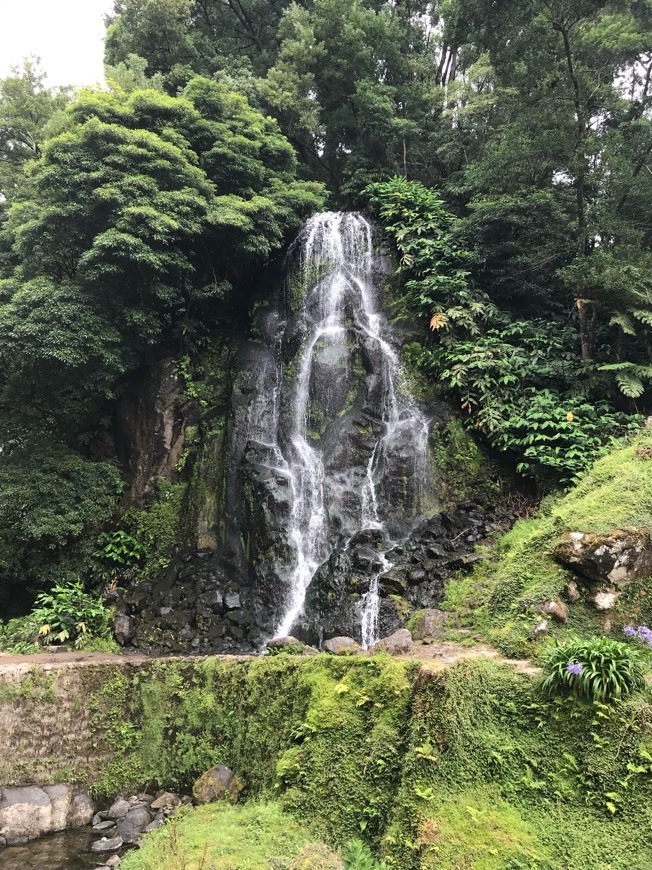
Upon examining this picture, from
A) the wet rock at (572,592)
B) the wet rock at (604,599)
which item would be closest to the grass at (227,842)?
the wet rock at (572,592)

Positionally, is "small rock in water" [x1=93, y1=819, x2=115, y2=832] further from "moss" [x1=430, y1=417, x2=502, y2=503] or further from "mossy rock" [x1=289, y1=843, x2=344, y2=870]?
"moss" [x1=430, y1=417, x2=502, y2=503]

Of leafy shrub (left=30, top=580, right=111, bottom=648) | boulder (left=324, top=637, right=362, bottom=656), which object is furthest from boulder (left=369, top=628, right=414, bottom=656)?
leafy shrub (left=30, top=580, right=111, bottom=648)

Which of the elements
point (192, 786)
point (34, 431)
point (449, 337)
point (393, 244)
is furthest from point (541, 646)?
point (393, 244)

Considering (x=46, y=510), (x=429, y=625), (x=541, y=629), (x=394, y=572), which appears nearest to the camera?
(x=541, y=629)

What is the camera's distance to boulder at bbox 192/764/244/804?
5.64 metres

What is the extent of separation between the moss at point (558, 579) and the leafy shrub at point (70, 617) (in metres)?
6.63

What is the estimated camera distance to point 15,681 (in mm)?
6633

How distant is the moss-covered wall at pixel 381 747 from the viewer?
12.2ft

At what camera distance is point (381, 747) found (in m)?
4.57

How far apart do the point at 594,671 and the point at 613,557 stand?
6.58 feet

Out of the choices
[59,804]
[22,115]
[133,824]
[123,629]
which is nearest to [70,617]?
[123,629]

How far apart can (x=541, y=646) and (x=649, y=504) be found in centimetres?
246

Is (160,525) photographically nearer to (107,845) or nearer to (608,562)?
(107,845)

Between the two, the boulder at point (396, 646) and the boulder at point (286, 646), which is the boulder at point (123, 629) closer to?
the boulder at point (286, 646)
